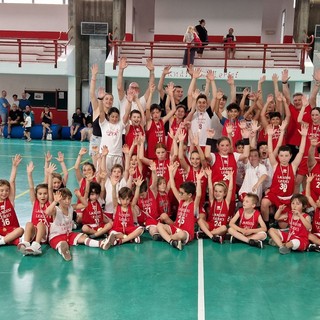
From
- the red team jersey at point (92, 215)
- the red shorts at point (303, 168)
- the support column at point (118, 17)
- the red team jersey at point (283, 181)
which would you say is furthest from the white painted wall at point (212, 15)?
the red team jersey at point (92, 215)

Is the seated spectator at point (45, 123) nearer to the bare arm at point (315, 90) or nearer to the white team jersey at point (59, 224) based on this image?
the bare arm at point (315, 90)

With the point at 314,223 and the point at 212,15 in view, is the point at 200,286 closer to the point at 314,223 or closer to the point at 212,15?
the point at 314,223

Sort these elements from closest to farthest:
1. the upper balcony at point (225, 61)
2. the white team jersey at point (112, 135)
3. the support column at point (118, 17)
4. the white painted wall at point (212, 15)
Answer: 1. the white team jersey at point (112, 135)
2. the upper balcony at point (225, 61)
3. the white painted wall at point (212, 15)
4. the support column at point (118, 17)

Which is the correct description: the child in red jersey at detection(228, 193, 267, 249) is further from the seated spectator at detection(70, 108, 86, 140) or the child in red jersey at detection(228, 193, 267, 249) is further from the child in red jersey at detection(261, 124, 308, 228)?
the seated spectator at detection(70, 108, 86, 140)

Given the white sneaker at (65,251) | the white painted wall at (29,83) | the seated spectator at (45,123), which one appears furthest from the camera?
the white painted wall at (29,83)

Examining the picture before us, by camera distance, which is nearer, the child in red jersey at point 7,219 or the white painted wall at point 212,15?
the child in red jersey at point 7,219

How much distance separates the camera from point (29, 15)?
77.4 feet

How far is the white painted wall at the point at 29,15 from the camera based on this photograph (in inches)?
927

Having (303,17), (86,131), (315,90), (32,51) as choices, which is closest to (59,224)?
(315,90)

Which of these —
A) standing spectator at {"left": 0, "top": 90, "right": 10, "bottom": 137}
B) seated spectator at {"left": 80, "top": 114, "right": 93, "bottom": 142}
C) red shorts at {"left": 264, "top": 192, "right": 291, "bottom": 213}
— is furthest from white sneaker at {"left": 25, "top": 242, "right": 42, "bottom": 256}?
standing spectator at {"left": 0, "top": 90, "right": 10, "bottom": 137}

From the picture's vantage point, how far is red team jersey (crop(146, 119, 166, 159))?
8.27 metres

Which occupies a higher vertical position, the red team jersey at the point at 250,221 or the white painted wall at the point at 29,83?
the white painted wall at the point at 29,83

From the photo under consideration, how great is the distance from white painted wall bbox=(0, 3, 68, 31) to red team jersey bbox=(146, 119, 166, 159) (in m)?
17.5

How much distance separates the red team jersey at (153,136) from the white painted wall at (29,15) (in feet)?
57.4
